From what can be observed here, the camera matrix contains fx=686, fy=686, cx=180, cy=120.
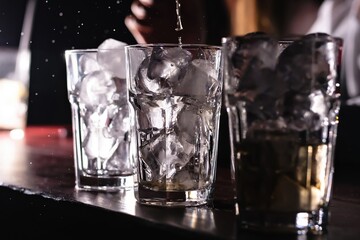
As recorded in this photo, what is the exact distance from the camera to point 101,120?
3.70ft

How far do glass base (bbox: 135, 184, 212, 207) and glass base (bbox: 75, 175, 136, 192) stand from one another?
165 mm

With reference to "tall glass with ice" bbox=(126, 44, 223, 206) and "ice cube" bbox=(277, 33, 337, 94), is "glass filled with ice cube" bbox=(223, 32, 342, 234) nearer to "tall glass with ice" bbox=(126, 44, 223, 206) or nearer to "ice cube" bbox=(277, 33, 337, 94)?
"ice cube" bbox=(277, 33, 337, 94)

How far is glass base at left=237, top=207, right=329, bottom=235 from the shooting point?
2.41ft

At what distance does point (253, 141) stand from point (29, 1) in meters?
3.80

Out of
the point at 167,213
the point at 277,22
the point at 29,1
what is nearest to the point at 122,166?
the point at 167,213

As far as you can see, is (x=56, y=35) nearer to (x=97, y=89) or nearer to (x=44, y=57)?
(x=97, y=89)

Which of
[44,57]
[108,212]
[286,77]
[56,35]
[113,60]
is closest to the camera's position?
[286,77]

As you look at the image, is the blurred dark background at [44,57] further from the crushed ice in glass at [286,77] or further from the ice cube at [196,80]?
the crushed ice in glass at [286,77]

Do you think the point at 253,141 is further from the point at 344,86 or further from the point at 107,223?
the point at 344,86

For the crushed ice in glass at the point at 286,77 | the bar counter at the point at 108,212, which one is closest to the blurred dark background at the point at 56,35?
the bar counter at the point at 108,212

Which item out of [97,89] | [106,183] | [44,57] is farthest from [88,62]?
[44,57]

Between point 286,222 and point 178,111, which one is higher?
point 178,111

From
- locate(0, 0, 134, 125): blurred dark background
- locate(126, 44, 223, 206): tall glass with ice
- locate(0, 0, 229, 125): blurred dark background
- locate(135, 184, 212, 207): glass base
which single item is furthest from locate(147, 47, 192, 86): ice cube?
locate(0, 0, 229, 125): blurred dark background

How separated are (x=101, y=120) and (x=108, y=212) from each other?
28cm
